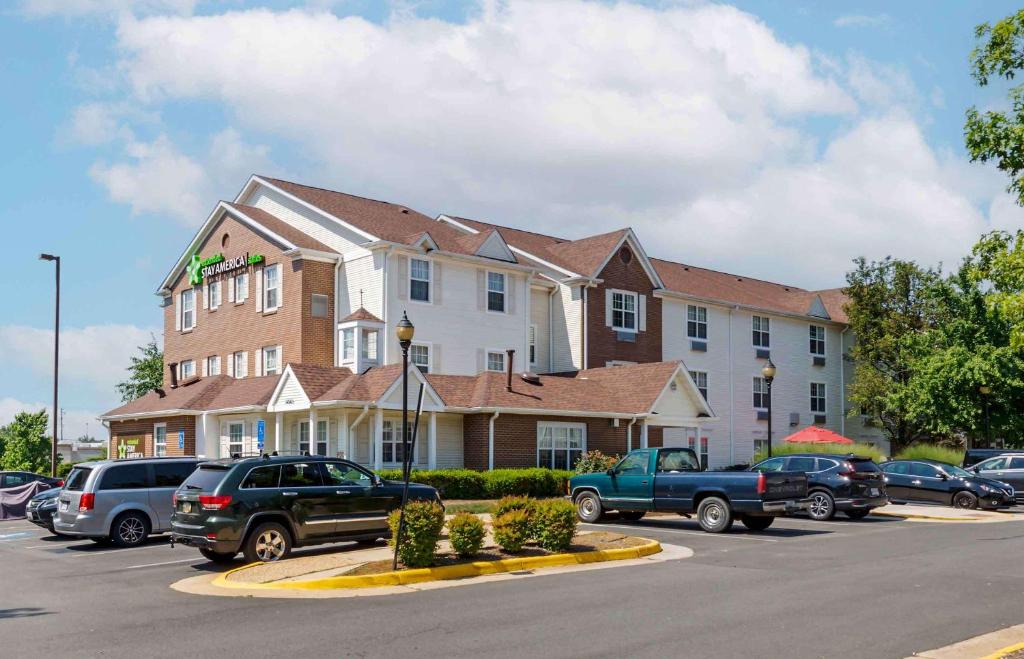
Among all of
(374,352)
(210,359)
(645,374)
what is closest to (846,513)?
(645,374)

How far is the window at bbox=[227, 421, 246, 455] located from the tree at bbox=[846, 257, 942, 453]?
29482 mm

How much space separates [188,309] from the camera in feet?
144

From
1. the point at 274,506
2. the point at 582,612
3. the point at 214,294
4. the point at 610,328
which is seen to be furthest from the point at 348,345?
the point at 582,612

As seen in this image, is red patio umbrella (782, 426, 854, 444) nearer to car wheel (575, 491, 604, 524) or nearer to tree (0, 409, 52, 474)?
car wheel (575, 491, 604, 524)

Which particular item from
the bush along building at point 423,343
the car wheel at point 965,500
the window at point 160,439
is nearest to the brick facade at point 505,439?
the bush along building at point 423,343

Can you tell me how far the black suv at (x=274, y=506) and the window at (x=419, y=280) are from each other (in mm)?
19262

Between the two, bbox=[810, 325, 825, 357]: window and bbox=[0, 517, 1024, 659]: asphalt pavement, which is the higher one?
bbox=[810, 325, 825, 357]: window

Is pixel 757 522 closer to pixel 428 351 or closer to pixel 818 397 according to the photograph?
pixel 428 351

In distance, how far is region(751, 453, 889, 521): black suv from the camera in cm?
2481

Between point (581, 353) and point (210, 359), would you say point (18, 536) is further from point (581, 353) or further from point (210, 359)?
point (581, 353)

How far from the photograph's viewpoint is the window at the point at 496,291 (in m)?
39.4

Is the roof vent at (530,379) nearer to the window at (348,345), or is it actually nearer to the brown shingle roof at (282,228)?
the window at (348,345)

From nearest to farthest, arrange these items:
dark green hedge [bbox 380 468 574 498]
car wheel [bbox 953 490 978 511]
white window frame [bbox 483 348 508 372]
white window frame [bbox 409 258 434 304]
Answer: car wheel [bbox 953 490 978 511]
dark green hedge [bbox 380 468 574 498]
white window frame [bbox 409 258 434 304]
white window frame [bbox 483 348 508 372]

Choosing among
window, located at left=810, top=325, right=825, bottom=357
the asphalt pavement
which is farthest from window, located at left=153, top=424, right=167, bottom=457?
window, located at left=810, top=325, right=825, bottom=357
